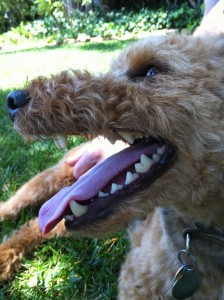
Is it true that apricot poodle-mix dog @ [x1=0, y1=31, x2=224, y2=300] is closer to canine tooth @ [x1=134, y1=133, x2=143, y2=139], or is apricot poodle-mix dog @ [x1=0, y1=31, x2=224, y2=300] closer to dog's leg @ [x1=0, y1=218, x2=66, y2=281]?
canine tooth @ [x1=134, y1=133, x2=143, y2=139]

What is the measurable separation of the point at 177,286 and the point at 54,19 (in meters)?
15.2

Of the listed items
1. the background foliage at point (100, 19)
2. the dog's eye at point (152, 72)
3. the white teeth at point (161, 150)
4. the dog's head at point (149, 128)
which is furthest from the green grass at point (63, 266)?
the background foliage at point (100, 19)

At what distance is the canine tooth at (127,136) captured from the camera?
152 cm

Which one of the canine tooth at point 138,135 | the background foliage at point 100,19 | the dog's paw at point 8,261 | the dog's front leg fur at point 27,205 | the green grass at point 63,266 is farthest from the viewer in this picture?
the background foliage at point 100,19

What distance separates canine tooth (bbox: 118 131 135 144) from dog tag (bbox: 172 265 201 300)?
1.91ft

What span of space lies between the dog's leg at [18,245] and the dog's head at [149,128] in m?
0.90

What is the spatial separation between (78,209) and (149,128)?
0.44m

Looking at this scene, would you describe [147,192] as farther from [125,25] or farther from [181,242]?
[125,25]

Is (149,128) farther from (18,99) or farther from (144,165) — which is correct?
(18,99)

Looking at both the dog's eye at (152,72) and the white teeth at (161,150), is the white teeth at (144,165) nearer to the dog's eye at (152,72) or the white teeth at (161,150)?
the white teeth at (161,150)

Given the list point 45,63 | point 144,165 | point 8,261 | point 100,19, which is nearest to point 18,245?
point 8,261

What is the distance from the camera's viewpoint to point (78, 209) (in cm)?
153

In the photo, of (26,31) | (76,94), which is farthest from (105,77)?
(26,31)

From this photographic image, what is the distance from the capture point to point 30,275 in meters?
2.20
